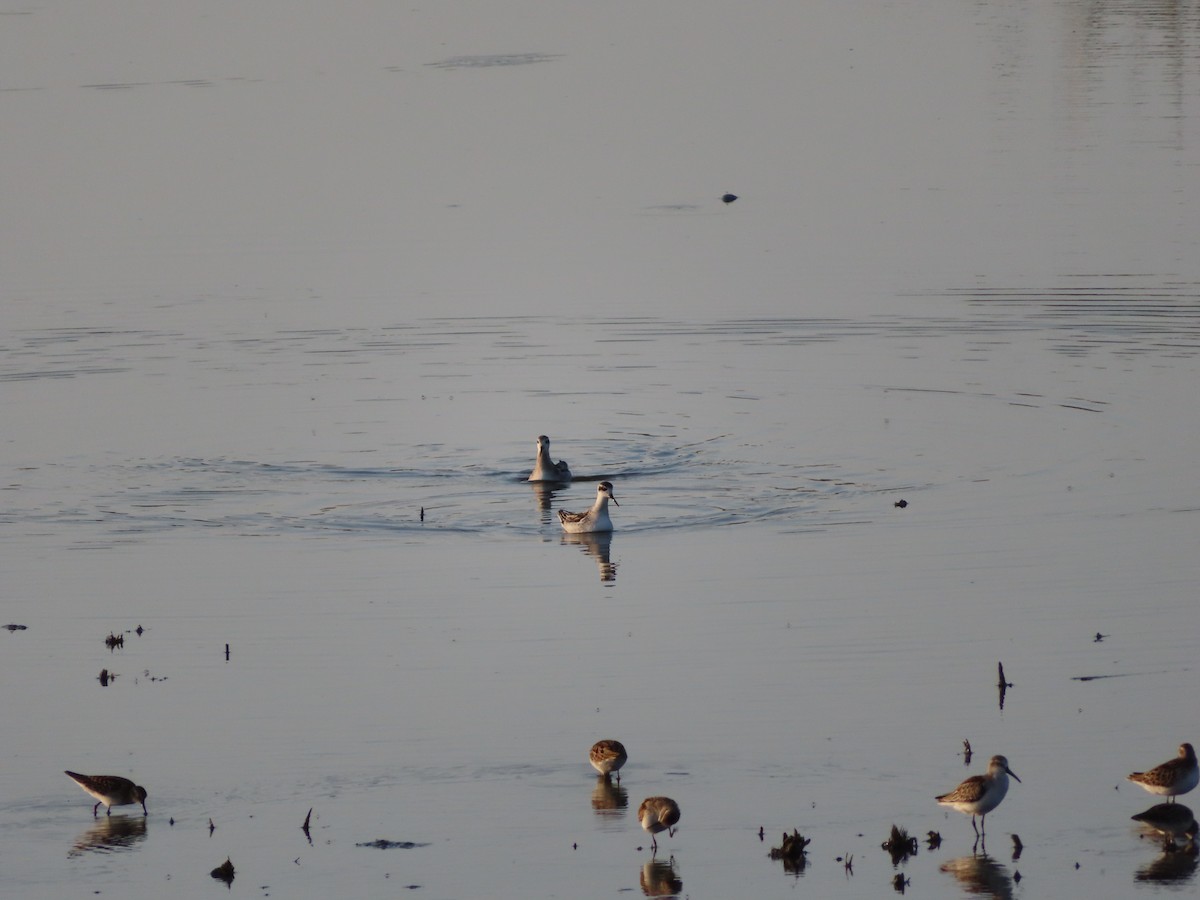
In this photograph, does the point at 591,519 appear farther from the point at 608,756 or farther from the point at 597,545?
the point at 608,756

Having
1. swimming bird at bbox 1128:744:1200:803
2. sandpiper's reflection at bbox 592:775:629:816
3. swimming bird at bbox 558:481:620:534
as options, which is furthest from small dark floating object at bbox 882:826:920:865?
swimming bird at bbox 558:481:620:534

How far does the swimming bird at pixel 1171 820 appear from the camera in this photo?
38.6ft

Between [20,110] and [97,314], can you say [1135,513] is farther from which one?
[20,110]

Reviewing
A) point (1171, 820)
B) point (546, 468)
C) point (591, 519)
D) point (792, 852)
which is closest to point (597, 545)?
point (591, 519)

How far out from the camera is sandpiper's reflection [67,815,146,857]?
12312 millimetres

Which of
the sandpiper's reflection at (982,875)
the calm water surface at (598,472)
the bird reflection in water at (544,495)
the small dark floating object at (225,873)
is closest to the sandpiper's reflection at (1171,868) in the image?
the calm water surface at (598,472)

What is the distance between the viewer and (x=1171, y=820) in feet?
38.6

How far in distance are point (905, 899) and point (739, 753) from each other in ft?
8.29

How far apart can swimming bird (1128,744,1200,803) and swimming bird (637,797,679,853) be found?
2894mm

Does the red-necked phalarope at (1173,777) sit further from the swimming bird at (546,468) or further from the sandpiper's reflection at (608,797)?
the swimming bird at (546,468)

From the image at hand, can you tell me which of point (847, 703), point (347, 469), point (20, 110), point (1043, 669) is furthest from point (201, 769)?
point (20, 110)

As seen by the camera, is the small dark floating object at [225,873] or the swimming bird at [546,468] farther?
the swimming bird at [546,468]

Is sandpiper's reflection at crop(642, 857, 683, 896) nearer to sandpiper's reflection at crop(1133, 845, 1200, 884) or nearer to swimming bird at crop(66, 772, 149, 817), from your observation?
sandpiper's reflection at crop(1133, 845, 1200, 884)

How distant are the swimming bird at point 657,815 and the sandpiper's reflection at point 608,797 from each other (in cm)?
60
